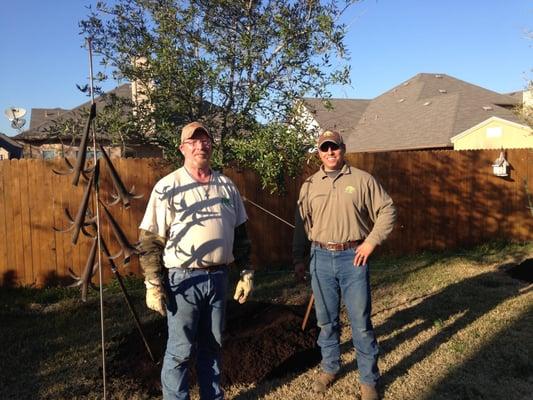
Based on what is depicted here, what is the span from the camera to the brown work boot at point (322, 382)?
3842mm

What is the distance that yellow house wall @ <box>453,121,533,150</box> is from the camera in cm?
1635

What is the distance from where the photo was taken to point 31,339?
17.1 ft

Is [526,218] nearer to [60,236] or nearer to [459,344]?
[459,344]

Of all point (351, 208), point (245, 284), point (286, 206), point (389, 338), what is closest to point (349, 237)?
point (351, 208)

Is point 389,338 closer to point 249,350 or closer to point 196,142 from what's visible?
point 249,350

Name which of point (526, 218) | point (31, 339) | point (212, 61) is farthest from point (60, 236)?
point (526, 218)

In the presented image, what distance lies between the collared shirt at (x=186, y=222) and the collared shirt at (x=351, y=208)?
37.7 inches

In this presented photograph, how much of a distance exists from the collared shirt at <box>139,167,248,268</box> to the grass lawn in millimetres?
1462

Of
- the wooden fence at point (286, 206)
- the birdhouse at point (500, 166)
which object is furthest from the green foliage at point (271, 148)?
the birdhouse at point (500, 166)

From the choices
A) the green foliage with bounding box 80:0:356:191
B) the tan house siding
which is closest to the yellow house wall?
the tan house siding

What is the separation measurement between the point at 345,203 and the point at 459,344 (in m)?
2.19

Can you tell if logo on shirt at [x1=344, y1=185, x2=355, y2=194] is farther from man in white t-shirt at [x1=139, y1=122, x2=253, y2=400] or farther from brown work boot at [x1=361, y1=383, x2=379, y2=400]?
brown work boot at [x1=361, y1=383, x2=379, y2=400]

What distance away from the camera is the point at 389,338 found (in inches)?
197

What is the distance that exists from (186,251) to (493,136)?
16466 mm
